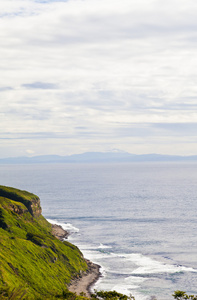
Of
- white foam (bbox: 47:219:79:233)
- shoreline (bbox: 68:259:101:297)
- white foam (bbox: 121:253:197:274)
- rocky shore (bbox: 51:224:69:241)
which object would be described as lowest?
shoreline (bbox: 68:259:101:297)

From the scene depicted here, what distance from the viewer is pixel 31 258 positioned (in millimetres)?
107250

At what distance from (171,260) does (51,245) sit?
42827 mm

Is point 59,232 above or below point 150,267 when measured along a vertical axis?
above

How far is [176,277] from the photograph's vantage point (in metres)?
112

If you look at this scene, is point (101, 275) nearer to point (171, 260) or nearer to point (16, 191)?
point (171, 260)

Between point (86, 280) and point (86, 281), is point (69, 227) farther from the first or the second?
point (86, 281)

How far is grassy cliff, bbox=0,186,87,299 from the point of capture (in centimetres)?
9269

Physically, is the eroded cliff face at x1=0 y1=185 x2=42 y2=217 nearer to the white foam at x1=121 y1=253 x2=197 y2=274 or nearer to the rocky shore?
the rocky shore

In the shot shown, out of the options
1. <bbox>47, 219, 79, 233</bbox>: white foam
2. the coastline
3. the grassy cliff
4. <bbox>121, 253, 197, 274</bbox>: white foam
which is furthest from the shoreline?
<bbox>47, 219, 79, 233</bbox>: white foam

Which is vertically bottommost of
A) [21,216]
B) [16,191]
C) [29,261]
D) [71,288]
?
[71,288]

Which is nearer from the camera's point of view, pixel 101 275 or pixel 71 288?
pixel 71 288

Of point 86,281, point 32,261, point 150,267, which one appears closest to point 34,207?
point 32,261

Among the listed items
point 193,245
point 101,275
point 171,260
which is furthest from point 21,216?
point 193,245

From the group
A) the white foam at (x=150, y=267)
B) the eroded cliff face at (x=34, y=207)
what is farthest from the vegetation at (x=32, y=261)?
the white foam at (x=150, y=267)
